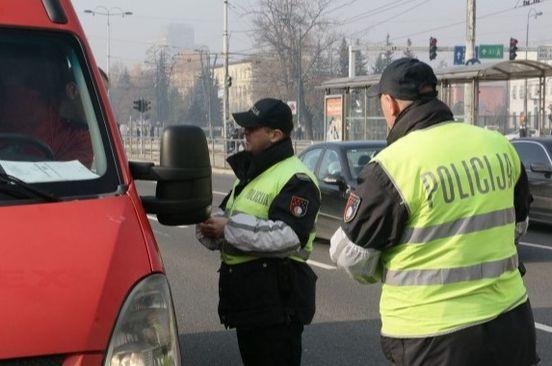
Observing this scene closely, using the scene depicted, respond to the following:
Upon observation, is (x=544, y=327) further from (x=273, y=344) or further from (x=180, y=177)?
(x=180, y=177)

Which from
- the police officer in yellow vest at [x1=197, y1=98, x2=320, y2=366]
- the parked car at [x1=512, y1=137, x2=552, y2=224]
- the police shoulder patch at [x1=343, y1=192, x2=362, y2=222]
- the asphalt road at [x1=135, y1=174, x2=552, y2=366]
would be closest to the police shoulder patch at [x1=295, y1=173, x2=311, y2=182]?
the police officer in yellow vest at [x1=197, y1=98, x2=320, y2=366]

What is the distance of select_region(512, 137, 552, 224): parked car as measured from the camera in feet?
37.8

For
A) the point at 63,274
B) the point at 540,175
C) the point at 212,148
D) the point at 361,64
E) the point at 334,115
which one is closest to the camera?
the point at 63,274

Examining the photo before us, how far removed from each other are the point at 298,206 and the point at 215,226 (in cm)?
38

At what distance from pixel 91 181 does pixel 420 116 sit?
120 centimetres

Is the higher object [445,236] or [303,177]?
[303,177]

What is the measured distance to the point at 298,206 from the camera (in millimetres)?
3398

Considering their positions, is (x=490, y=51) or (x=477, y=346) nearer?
(x=477, y=346)

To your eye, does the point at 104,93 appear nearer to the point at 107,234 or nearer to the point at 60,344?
the point at 107,234

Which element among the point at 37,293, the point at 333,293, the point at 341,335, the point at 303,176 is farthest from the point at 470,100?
the point at 37,293

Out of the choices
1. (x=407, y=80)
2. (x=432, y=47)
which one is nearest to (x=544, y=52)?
(x=432, y=47)

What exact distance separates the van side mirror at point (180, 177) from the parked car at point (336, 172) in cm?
662

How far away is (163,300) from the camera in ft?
8.29

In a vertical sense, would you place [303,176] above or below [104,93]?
below
